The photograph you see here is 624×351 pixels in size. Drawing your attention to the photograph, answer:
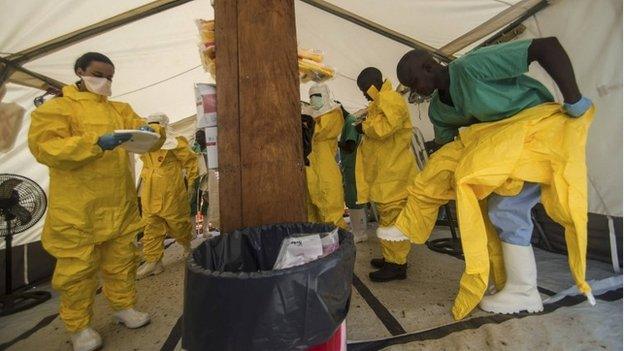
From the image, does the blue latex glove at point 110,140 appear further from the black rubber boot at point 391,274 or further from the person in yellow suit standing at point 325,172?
the black rubber boot at point 391,274

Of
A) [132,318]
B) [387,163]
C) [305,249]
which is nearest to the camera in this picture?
[305,249]

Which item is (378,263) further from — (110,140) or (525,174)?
(110,140)

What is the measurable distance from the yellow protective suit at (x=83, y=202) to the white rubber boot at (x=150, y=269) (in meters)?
1.05

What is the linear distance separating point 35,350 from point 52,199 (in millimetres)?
826

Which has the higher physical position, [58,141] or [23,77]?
[23,77]

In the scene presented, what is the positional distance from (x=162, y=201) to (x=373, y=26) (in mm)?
2522

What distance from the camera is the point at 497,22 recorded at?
6.91 feet

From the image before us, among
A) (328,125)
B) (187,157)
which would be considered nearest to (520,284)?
(328,125)

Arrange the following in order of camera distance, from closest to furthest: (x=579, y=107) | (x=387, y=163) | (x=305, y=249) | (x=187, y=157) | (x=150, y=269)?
1. (x=305, y=249)
2. (x=579, y=107)
3. (x=387, y=163)
4. (x=150, y=269)
5. (x=187, y=157)

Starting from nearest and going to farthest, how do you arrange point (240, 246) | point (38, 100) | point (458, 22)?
1. point (240, 246)
2. point (38, 100)
3. point (458, 22)

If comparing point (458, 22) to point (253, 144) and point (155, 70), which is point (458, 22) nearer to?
point (253, 144)

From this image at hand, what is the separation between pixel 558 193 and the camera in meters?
1.18

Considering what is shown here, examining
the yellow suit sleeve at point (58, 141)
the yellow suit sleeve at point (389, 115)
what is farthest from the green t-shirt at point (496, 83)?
the yellow suit sleeve at point (58, 141)

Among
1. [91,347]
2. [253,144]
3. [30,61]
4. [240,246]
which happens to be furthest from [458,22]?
[30,61]
